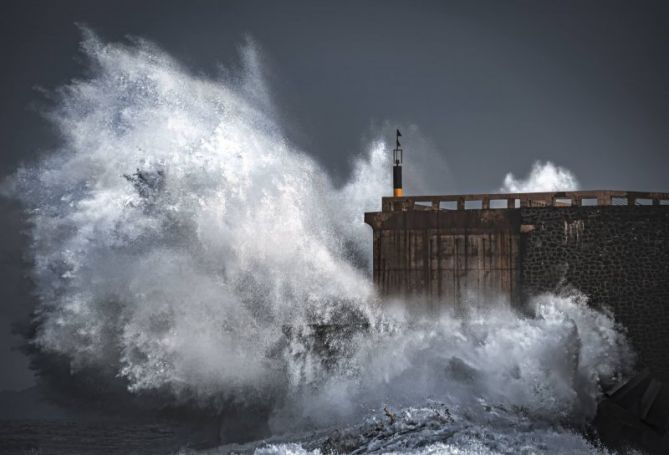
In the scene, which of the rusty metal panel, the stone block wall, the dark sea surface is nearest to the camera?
the stone block wall

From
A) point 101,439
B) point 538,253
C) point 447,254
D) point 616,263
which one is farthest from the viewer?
point 101,439

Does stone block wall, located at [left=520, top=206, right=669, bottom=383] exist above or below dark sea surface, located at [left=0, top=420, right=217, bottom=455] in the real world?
above

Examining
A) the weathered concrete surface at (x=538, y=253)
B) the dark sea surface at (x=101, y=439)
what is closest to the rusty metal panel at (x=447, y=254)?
the weathered concrete surface at (x=538, y=253)

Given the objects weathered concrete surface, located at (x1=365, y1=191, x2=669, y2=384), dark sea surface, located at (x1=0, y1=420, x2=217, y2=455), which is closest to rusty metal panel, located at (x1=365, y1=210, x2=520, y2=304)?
weathered concrete surface, located at (x1=365, y1=191, x2=669, y2=384)

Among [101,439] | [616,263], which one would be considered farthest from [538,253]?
[101,439]

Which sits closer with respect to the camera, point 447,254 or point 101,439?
point 447,254

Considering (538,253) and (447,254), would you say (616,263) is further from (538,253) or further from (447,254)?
(447,254)

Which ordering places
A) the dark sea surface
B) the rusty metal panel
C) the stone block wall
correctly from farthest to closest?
the rusty metal panel
the dark sea surface
the stone block wall

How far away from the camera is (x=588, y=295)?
20.7 meters

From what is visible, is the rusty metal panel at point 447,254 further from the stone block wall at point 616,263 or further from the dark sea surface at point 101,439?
the dark sea surface at point 101,439

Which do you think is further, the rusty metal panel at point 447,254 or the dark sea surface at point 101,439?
the rusty metal panel at point 447,254

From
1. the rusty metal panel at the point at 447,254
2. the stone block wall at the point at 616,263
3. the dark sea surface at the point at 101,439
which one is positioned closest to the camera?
the stone block wall at the point at 616,263

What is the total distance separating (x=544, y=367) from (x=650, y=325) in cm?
298

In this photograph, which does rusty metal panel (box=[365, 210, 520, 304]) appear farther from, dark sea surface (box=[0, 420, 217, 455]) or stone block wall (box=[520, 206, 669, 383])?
dark sea surface (box=[0, 420, 217, 455])
